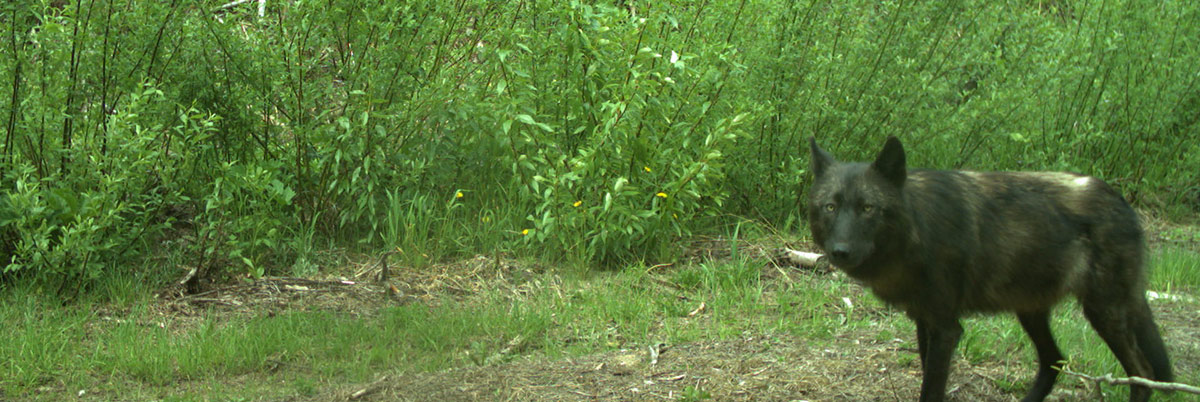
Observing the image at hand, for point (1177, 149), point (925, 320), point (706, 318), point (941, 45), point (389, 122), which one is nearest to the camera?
point (925, 320)

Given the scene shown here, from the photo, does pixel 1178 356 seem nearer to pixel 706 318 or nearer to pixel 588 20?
pixel 706 318

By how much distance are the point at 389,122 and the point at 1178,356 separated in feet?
16.3

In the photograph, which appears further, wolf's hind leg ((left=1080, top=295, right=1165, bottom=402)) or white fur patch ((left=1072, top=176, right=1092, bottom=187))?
white fur patch ((left=1072, top=176, right=1092, bottom=187))

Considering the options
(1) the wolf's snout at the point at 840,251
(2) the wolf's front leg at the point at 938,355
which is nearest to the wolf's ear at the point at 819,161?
(1) the wolf's snout at the point at 840,251

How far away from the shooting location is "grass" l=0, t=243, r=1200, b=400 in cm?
535

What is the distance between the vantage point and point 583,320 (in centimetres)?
621

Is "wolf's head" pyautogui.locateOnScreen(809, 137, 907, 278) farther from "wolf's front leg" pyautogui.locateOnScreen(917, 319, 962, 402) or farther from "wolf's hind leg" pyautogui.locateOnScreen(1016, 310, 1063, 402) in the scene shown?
"wolf's hind leg" pyautogui.locateOnScreen(1016, 310, 1063, 402)

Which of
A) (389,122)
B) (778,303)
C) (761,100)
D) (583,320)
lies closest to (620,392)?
(583,320)

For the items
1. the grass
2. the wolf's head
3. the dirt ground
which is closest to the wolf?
the wolf's head

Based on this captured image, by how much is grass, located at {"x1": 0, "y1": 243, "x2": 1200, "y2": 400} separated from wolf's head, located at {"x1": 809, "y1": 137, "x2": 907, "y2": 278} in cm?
107

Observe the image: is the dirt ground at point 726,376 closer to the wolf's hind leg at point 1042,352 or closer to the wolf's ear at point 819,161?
the wolf's hind leg at point 1042,352

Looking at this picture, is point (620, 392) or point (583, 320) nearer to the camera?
point (620, 392)

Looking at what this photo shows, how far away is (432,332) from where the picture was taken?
5922 millimetres

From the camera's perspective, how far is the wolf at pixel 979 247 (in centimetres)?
457
